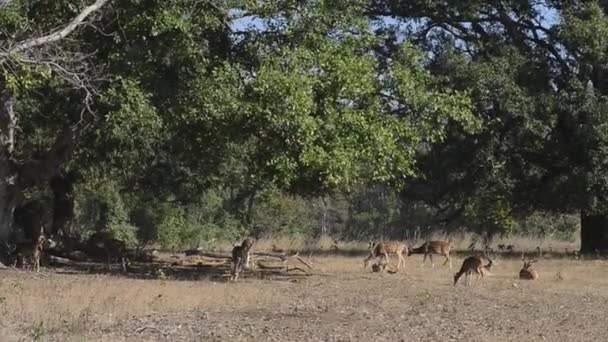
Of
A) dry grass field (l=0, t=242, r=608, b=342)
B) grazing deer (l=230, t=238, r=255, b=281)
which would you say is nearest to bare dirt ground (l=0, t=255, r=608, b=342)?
dry grass field (l=0, t=242, r=608, b=342)

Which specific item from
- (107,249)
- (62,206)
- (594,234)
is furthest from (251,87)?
(594,234)

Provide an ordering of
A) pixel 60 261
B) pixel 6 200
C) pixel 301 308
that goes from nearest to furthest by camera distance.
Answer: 1. pixel 301 308
2. pixel 6 200
3. pixel 60 261

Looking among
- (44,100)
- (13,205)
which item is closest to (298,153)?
(44,100)

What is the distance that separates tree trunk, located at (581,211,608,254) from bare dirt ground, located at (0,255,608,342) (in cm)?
895

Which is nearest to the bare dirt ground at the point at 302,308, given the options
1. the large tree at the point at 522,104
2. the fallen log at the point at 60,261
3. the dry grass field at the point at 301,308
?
the dry grass field at the point at 301,308

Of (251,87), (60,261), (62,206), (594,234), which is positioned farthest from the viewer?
(594,234)

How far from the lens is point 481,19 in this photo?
2998cm

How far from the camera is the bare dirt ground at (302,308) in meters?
13.1

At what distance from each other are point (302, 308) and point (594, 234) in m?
18.6

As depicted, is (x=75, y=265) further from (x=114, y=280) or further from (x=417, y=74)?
(x=417, y=74)

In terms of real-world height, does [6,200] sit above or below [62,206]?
below

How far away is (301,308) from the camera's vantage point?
1597 centimetres

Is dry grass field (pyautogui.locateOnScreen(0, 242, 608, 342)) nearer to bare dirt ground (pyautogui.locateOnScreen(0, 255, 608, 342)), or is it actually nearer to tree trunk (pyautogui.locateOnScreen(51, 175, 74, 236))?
bare dirt ground (pyautogui.locateOnScreen(0, 255, 608, 342))

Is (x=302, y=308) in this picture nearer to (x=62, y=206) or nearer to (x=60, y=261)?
(x=60, y=261)
